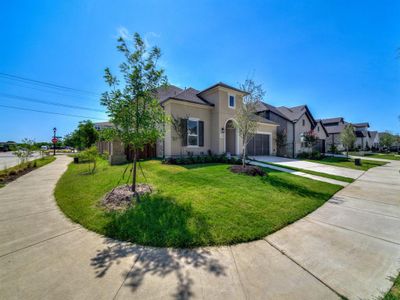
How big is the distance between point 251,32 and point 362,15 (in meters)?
5.74

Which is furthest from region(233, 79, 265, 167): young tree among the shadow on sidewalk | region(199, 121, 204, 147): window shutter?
the shadow on sidewalk

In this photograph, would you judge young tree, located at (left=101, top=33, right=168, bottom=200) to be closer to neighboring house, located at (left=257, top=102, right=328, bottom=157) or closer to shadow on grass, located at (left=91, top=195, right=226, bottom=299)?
shadow on grass, located at (left=91, top=195, right=226, bottom=299)

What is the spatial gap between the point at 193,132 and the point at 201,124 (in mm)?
1037

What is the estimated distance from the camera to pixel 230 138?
15461 millimetres

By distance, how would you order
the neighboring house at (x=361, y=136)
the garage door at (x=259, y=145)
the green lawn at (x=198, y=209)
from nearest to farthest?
the green lawn at (x=198, y=209) → the garage door at (x=259, y=145) → the neighboring house at (x=361, y=136)

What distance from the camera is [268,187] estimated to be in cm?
654

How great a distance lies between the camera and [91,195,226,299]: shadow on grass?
7.71ft

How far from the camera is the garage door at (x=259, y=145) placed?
1730 centimetres

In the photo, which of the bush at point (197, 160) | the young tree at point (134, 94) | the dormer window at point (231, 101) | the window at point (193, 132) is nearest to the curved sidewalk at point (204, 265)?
the young tree at point (134, 94)

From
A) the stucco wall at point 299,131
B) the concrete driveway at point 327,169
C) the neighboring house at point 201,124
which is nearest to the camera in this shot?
the concrete driveway at point 327,169

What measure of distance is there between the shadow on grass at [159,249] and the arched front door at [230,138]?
1138 centimetres

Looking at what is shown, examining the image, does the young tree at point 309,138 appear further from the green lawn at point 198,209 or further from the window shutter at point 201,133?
the green lawn at point 198,209

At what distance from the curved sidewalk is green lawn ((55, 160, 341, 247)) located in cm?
26

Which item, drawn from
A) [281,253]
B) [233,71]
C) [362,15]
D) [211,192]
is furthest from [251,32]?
[281,253]
